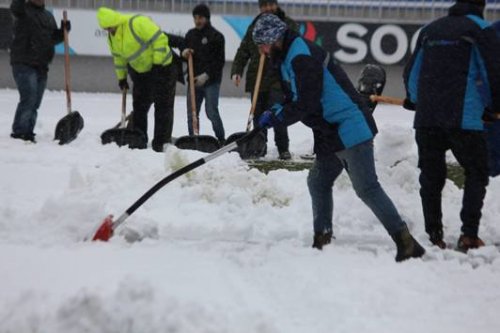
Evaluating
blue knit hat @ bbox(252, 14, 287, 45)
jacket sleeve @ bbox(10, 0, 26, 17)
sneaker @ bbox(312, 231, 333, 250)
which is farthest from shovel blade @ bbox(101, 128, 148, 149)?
blue knit hat @ bbox(252, 14, 287, 45)

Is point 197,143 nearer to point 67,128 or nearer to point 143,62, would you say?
point 143,62

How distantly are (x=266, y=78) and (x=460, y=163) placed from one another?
3.86m

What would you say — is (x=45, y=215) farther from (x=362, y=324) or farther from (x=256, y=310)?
(x=362, y=324)

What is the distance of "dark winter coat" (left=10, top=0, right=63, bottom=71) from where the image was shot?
26.1 feet

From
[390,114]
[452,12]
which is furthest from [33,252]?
[390,114]

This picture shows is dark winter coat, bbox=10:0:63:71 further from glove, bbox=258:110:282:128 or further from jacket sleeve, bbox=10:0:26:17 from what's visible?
glove, bbox=258:110:282:128

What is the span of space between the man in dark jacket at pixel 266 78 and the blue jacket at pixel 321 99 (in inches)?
134

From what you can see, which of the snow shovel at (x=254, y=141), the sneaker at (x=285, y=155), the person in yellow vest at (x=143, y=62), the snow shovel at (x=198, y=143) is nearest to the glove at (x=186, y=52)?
the person in yellow vest at (x=143, y=62)

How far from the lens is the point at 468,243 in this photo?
168 inches

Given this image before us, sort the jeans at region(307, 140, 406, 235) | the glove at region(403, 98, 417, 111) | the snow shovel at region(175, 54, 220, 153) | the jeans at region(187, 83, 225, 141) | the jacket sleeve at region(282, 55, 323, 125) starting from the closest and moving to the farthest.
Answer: the jacket sleeve at region(282, 55, 323, 125) < the jeans at region(307, 140, 406, 235) < the glove at region(403, 98, 417, 111) < the snow shovel at region(175, 54, 220, 153) < the jeans at region(187, 83, 225, 141)

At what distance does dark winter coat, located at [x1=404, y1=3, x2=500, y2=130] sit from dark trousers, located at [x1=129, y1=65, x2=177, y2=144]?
154 inches

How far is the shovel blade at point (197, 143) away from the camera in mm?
7598

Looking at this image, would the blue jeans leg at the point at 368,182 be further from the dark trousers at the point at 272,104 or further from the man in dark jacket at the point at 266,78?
the dark trousers at the point at 272,104

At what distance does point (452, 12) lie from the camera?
4297 millimetres
